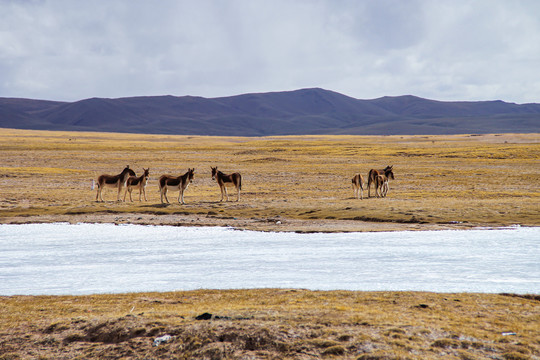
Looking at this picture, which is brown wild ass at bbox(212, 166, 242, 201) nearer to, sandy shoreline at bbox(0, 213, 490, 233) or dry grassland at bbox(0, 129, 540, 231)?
dry grassland at bbox(0, 129, 540, 231)

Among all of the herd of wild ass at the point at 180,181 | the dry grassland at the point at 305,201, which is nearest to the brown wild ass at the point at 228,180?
the herd of wild ass at the point at 180,181

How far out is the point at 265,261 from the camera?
483 inches

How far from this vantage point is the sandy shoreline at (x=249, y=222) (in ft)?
56.7

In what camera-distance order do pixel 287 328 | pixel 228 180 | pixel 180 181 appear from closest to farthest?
pixel 287 328 → pixel 180 181 → pixel 228 180

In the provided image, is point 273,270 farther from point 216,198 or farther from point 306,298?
point 216,198

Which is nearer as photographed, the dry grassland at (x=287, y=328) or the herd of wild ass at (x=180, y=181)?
the dry grassland at (x=287, y=328)

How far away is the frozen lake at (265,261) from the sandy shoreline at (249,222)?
1282mm

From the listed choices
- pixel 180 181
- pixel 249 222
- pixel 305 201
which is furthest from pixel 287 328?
pixel 180 181

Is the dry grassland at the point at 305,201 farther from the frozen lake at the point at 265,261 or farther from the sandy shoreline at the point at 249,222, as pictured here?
the frozen lake at the point at 265,261

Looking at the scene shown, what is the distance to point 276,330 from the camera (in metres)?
6.80

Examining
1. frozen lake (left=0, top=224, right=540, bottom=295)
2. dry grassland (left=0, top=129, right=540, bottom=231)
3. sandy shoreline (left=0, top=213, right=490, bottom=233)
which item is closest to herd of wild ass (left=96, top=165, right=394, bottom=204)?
dry grassland (left=0, top=129, right=540, bottom=231)

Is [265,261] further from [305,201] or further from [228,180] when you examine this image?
[228,180]

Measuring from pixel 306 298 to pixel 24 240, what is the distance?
425 inches

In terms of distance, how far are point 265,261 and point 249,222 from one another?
717cm
